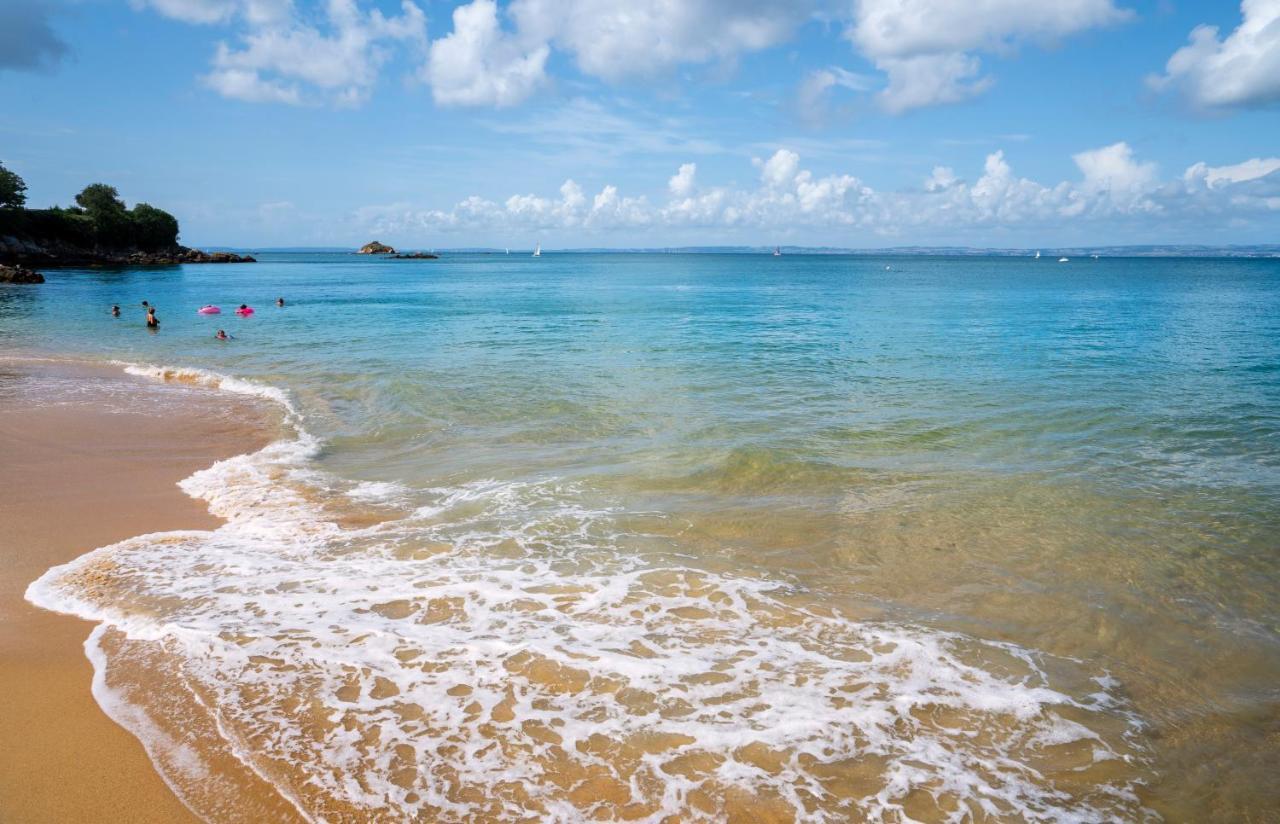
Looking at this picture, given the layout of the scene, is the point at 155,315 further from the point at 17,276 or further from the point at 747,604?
the point at 747,604

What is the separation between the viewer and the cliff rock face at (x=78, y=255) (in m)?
90.2

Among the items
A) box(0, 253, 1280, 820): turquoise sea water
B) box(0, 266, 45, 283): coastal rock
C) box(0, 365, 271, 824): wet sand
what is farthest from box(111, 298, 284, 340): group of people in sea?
box(0, 266, 45, 283): coastal rock

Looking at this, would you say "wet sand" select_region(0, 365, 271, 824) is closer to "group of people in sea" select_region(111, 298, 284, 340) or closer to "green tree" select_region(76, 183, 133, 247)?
"group of people in sea" select_region(111, 298, 284, 340)

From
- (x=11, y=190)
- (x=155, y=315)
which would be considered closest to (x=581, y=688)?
(x=155, y=315)

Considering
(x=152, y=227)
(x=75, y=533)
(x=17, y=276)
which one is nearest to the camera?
(x=75, y=533)

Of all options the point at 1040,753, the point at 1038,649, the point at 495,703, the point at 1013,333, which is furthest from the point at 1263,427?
the point at 1013,333

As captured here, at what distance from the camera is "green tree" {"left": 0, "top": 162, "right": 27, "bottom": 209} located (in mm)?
91188

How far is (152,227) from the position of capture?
394ft

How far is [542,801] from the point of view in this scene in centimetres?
434

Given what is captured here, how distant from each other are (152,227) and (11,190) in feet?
92.7

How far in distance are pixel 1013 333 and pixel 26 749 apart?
37.5 meters

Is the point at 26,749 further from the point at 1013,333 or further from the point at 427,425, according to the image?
the point at 1013,333

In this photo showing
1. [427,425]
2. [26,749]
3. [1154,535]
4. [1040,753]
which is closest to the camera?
[26,749]

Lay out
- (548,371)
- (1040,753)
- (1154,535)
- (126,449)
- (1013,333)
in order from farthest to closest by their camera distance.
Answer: (1013,333) → (548,371) → (126,449) → (1154,535) → (1040,753)
